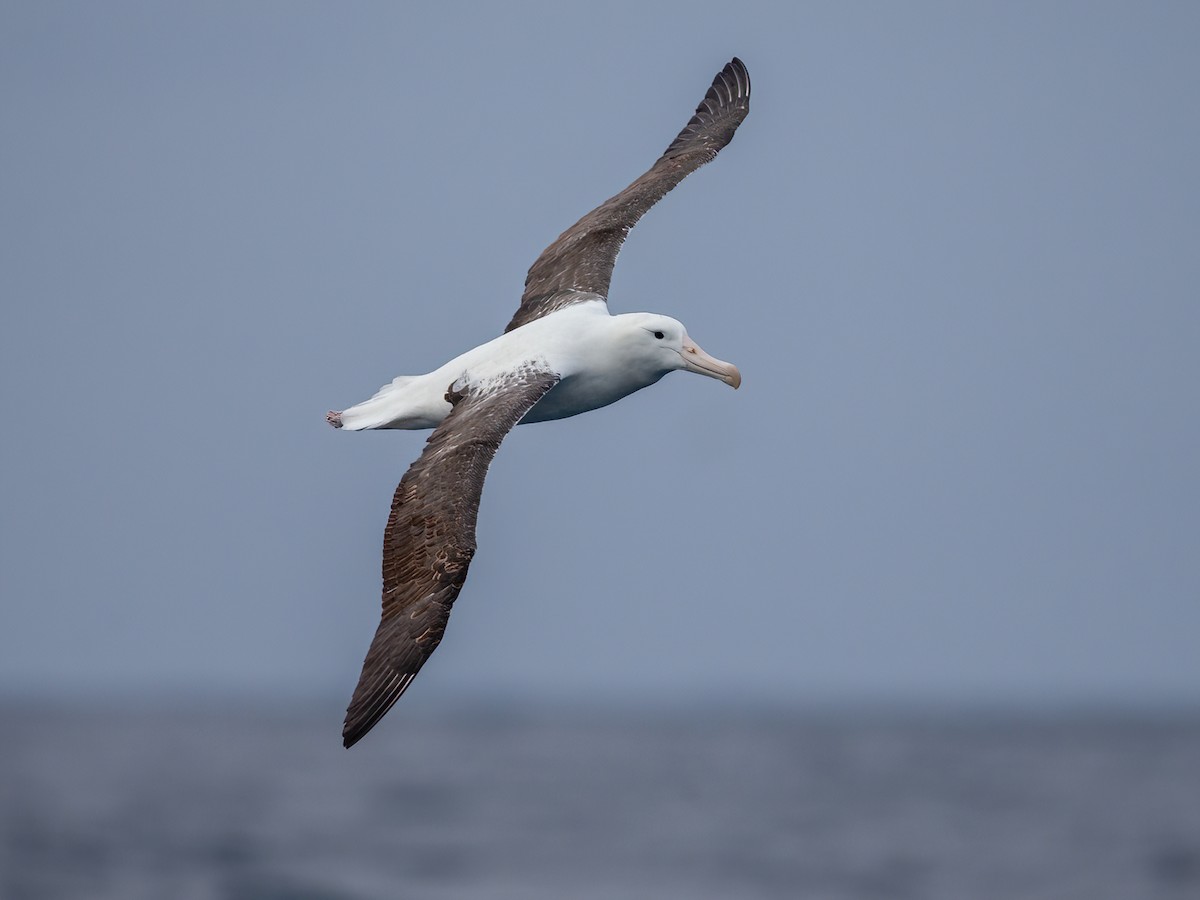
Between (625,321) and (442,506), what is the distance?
9.25 feet

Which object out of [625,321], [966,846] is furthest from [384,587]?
[966,846]

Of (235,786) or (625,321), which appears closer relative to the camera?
(625,321)

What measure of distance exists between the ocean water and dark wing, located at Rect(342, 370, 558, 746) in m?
17.7

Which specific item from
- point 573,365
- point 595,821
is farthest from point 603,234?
point 595,821

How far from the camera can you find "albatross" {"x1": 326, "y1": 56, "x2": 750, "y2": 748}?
11539 millimetres

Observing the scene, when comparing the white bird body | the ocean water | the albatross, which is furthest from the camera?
the ocean water

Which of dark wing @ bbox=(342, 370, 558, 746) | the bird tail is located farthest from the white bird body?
dark wing @ bbox=(342, 370, 558, 746)

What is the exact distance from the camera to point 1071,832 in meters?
39.8

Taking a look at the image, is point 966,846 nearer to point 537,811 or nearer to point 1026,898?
point 1026,898

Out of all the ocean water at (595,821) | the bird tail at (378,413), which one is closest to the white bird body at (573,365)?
the bird tail at (378,413)

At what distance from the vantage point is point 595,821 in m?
41.6

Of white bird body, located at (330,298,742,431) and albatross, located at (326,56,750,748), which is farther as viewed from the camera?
white bird body, located at (330,298,742,431)

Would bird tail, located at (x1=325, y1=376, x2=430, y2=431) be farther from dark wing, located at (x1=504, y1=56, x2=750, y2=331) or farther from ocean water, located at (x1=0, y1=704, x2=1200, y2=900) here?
ocean water, located at (x1=0, y1=704, x2=1200, y2=900)

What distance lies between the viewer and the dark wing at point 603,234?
1521cm
